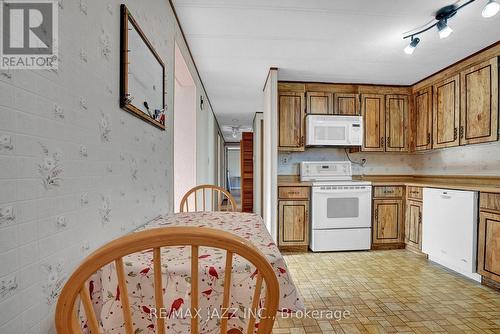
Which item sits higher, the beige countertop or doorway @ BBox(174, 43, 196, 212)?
doorway @ BBox(174, 43, 196, 212)

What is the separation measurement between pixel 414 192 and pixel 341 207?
92 cm

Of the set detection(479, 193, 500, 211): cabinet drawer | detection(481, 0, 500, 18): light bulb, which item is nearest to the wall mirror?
detection(481, 0, 500, 18): light bulb

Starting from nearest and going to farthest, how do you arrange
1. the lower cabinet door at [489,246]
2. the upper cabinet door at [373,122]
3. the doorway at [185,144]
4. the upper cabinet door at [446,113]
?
the lower cabinet door at [489,246] < the upper cabinet door at [446,113] < the doorway at [185,144] < the upper cabinet door at [373,122]

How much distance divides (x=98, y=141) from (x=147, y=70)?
0.63 m

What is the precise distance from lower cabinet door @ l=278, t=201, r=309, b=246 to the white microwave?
864 millimetres

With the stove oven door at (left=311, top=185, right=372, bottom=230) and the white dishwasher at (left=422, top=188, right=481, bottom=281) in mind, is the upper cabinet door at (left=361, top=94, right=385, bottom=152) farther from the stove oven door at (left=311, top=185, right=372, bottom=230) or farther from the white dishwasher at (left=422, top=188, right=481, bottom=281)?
the white dishwasher at (left=422, top=188, right=481, bottom=281)

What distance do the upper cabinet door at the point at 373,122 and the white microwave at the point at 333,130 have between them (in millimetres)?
167

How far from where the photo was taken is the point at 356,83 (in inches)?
139

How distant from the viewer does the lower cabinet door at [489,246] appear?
6.93 ft

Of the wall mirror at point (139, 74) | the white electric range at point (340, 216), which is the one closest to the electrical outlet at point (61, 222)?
the wall mirror at point (139, 74)

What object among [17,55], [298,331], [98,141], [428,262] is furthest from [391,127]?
[17,55]

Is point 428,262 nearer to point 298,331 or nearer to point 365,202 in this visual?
point 365,202

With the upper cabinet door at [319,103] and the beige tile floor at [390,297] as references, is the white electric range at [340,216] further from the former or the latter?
the upper cabinet door at [319,103]

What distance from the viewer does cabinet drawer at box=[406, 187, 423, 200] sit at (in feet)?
9.99
